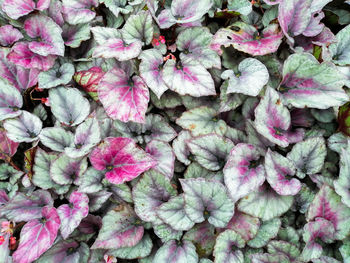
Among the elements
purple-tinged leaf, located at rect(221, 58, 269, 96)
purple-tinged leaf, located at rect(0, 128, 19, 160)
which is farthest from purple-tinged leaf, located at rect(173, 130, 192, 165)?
purple-tinged leaf, located at rect(0, 128, 19, 160)

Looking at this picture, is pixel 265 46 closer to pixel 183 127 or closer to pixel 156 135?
pixel 183 127

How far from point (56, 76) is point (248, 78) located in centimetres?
97

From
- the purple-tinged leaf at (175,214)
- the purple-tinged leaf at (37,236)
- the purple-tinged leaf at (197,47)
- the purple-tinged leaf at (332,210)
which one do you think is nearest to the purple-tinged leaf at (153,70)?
the purple-tinged leaf at (197,47)

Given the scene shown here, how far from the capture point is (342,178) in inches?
54.6

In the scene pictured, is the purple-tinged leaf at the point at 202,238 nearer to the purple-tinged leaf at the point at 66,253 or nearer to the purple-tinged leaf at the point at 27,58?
the purple-tinged leaf at the point at 66,253

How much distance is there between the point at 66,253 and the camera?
4.79 feet

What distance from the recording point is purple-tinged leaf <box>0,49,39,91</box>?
1.66 meters

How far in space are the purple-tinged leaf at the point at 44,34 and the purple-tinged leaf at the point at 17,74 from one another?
144 mm

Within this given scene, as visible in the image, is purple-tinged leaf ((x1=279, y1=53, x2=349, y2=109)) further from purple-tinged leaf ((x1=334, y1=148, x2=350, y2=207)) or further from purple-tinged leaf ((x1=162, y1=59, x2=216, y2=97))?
purple-tinged leaf ((x1=162, y1=59, x2=216, y2=97))

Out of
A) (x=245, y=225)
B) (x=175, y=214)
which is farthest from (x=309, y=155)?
(x=175, y=214)

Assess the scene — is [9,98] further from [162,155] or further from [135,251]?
[135,251]

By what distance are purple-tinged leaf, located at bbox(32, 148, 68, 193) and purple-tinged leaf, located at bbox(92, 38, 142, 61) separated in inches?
20.2

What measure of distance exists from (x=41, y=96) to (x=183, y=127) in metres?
0.79

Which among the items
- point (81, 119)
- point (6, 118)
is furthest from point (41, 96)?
point (81, 119)
